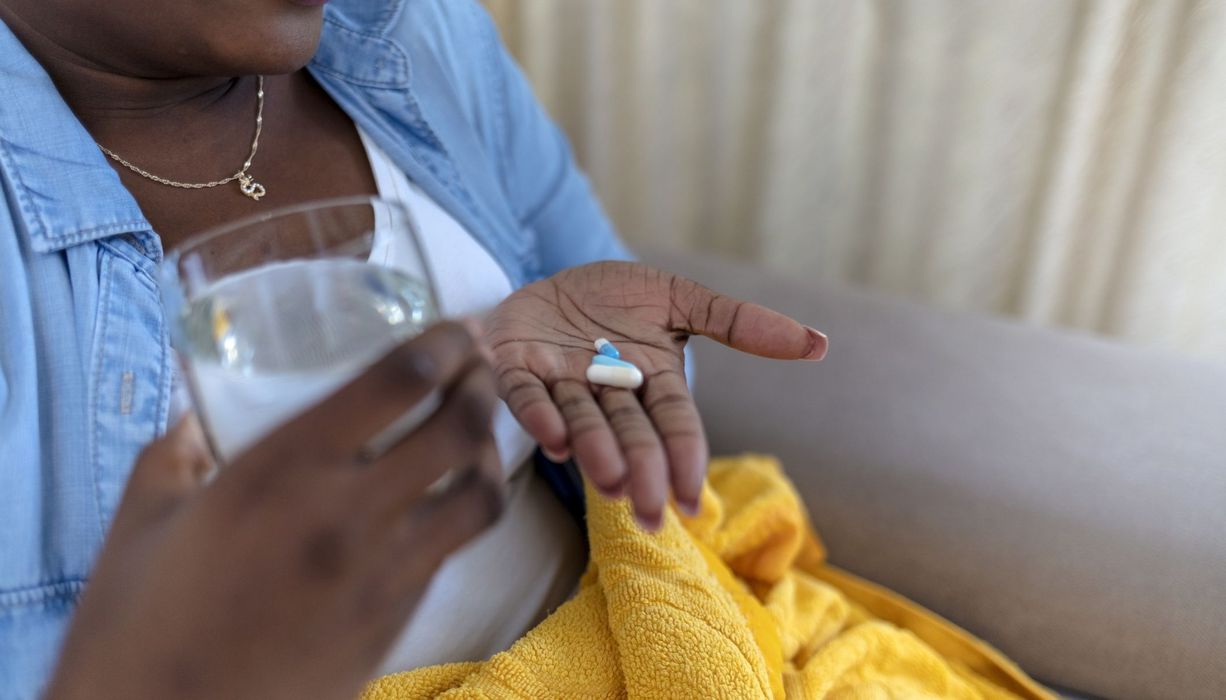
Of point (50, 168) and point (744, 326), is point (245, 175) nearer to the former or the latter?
point (50, 168)

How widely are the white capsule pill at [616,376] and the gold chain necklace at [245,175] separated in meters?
0.36

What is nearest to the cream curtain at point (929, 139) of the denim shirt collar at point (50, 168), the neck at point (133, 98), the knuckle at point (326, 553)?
the neck at point (133, 98)

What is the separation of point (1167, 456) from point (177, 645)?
34.8 inches

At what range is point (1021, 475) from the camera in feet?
2.95

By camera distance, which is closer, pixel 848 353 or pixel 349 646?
pixel 349 646

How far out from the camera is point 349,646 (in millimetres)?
393

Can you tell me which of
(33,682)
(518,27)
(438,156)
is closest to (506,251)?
(438,156)

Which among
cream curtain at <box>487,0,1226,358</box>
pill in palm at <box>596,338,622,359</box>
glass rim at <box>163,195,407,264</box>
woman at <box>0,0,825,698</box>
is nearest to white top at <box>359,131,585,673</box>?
woman at <box>0,0,825,698</box>

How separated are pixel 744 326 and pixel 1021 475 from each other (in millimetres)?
439

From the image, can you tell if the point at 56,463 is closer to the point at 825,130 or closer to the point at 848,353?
the point at 848,353

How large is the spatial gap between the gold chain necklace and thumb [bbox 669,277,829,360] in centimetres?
36

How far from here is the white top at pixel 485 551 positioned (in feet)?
2.25

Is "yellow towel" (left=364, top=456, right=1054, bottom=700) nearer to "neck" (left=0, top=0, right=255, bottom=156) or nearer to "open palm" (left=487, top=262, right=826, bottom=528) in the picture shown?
"open palm" (left=487, top=262, right=826, bottom=528)

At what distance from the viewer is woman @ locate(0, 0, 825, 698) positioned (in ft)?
1.24
